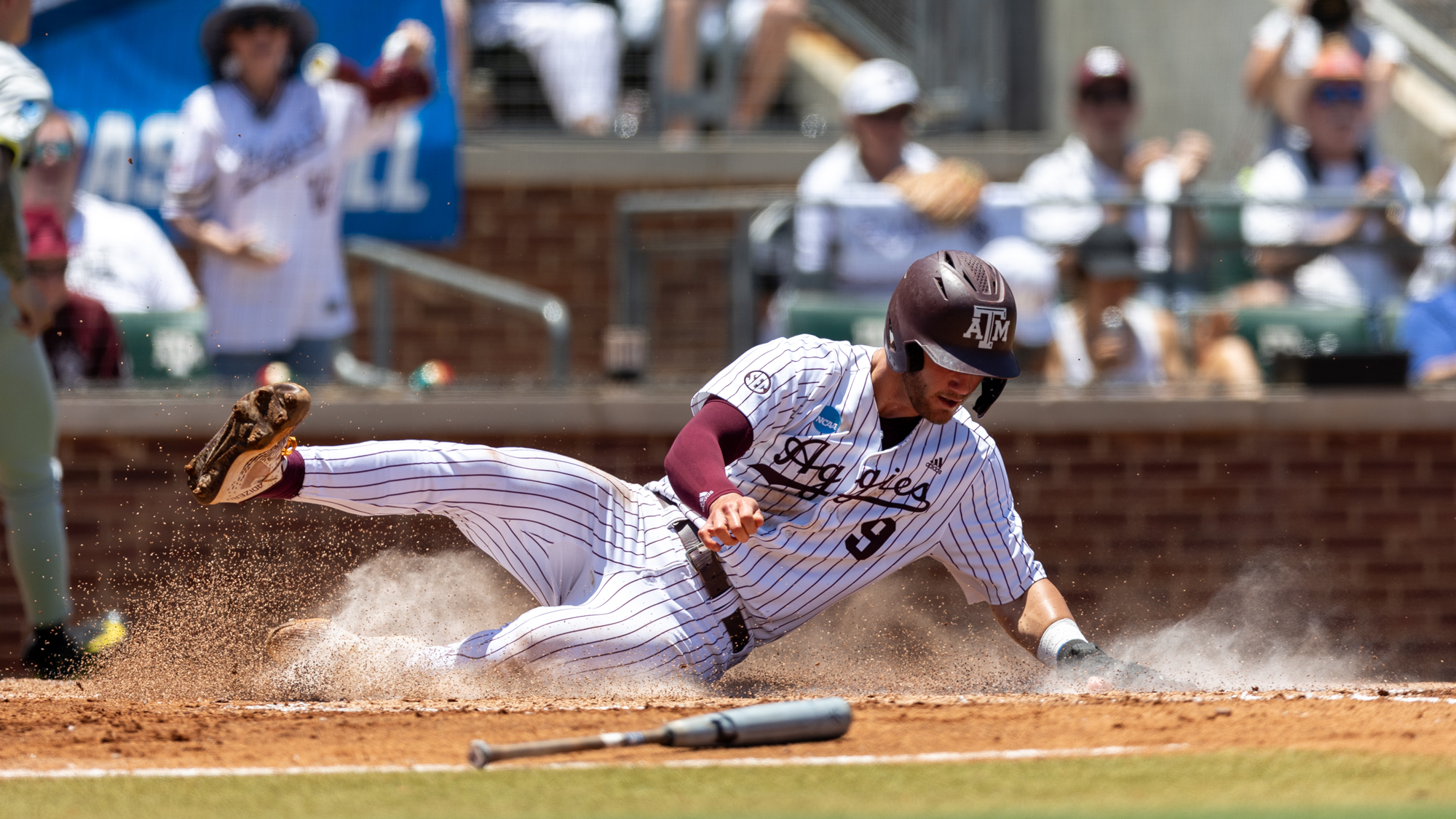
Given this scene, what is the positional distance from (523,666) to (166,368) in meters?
3.26

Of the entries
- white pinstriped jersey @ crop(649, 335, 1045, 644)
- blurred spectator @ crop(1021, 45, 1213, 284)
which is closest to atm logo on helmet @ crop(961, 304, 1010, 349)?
white pinstriped jersey @ crop(649, 335, 1045, 644)

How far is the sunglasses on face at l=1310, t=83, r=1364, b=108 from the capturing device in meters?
8.22

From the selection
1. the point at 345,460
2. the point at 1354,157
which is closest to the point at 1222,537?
the point at 1354,157

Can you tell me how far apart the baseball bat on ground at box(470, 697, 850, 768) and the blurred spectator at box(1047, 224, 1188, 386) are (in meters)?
3.82

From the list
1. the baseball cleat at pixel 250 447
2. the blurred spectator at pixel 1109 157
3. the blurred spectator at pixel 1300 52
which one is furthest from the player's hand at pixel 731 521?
the blurred spectator at pixel 1300 52

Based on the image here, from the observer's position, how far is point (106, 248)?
294 inches

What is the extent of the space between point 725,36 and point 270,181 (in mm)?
2856

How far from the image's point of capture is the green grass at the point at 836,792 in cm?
331

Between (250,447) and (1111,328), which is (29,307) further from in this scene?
(1111,328)

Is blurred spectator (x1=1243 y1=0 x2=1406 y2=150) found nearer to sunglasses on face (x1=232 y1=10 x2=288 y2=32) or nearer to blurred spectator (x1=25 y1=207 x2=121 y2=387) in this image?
sunglasses on face (x1=232 y1=10 x2=288 y2=32)

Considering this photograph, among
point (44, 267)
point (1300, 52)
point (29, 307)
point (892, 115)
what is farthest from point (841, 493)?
point (1300, 52)

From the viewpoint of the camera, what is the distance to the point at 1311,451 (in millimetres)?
7688

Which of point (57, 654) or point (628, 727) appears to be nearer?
point (628, 727)

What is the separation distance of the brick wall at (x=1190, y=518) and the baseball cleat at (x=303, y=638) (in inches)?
94.6
